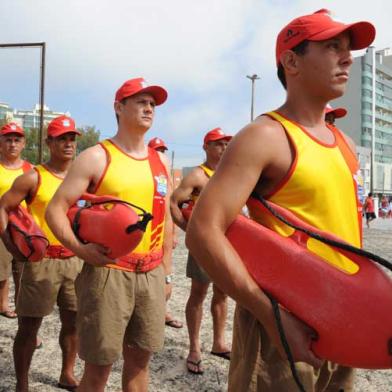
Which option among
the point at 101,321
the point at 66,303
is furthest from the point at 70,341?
Result: the point at 101,321

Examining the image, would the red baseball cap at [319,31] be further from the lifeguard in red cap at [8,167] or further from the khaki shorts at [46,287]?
the lifeguard in red cap at [8,167]

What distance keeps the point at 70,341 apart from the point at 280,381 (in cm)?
250

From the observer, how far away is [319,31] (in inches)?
61.1

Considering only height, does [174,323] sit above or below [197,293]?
below

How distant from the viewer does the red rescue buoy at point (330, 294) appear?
120 centimetres

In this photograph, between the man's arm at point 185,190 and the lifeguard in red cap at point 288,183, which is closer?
the lifeguard in red cap at point 288,183

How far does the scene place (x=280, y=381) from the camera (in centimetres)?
157

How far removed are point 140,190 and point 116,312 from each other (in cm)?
74

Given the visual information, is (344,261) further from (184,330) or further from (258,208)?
(184,330)

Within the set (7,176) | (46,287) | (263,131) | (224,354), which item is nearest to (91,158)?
(46,287)

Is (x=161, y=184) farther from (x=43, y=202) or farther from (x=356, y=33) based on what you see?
(x=356, y=33)

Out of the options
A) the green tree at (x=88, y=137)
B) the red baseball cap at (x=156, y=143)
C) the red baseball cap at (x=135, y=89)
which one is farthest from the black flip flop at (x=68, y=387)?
the green tree at (x=88, y=137)

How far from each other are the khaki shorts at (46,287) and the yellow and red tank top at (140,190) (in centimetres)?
109

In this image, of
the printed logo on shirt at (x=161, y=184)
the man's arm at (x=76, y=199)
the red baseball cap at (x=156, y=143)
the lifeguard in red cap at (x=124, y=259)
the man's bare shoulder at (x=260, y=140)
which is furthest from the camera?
the red baseball cap at (x=156, y=143)
